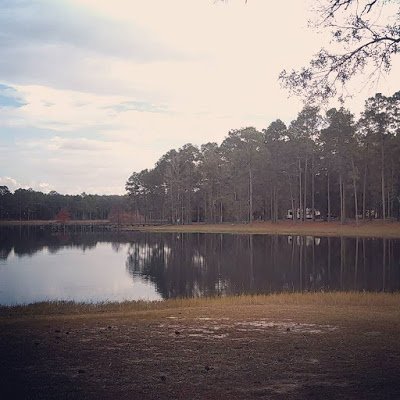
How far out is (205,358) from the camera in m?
8.27

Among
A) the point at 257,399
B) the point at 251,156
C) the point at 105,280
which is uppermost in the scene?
the point at 251,156

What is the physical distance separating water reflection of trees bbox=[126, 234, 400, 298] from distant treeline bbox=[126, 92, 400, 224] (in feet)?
64.1

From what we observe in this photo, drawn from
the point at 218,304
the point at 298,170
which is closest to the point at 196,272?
the point at 218,304

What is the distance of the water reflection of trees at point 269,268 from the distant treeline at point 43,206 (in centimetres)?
11138

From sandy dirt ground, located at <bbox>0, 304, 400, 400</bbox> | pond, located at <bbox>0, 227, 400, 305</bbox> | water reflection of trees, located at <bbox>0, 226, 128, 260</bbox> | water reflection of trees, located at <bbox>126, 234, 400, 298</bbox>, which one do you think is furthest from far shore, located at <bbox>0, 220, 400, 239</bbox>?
sandy dirt ground, located at <bbox>0, 304, 400, 400</bbox>

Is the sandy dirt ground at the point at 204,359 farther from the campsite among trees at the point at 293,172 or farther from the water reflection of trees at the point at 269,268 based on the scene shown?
the campsite among trees at the point at 293,172

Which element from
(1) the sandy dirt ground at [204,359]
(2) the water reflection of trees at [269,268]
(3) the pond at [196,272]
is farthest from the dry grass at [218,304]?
(2) the water reflection of trees at [269,268]

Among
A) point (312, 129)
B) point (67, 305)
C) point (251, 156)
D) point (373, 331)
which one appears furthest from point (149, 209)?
point (373, 331)

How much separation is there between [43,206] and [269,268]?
15798 cm

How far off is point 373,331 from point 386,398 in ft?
14.5

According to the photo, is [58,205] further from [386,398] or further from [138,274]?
[386,398]

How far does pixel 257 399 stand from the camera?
6.25 metres

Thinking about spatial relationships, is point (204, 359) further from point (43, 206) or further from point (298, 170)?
point (43, 206)

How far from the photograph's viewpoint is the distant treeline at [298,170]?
70.2 metres
